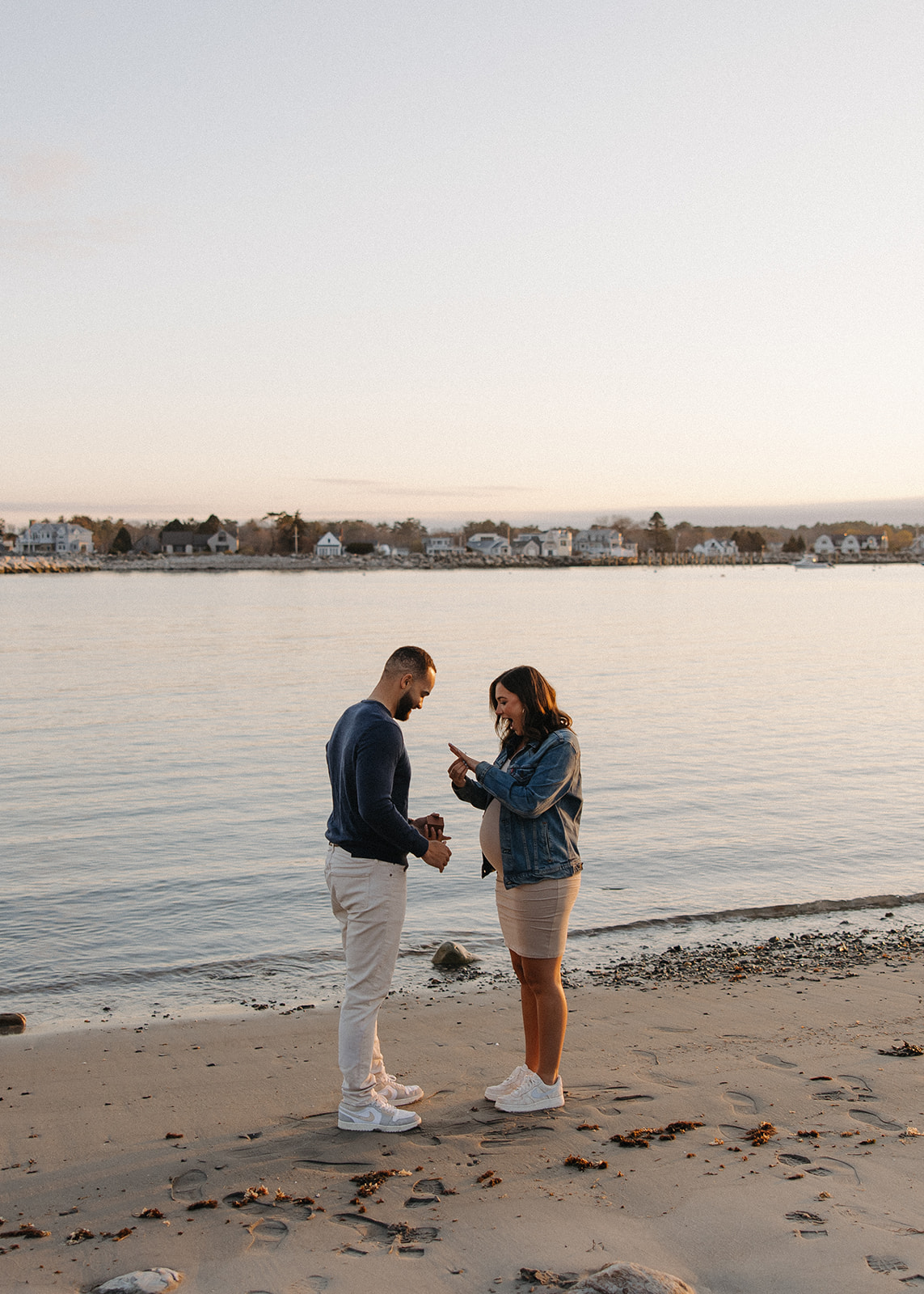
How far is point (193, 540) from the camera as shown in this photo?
195000 mm

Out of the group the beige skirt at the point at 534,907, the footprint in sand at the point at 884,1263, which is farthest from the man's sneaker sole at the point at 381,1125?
the footprint in sand at the point at 884,1263

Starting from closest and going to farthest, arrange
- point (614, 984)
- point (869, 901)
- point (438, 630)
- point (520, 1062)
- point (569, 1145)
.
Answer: point (569, 1145) → point (520, 1062) → point (614, 984) → point (869, 901) → point (438, 630)

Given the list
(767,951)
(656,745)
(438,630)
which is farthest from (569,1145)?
(438,630)

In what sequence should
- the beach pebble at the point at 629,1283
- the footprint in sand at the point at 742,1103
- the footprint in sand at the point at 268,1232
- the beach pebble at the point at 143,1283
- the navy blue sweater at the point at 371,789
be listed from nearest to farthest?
the beach pebble at the point at 629,1283
the beach pebble at the point at 143,1283
the footprint in sand at the point at 268,1232
the navy blue sweater at the point at 371,789
the footprint in sand at the point at 742,1103

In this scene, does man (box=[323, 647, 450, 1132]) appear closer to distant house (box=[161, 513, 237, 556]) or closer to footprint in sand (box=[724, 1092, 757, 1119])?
footprint in sand (box=[724, 1092, 757, 1119])

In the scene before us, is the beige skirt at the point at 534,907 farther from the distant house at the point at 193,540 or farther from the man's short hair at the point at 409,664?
the distant house at the point at 193,540

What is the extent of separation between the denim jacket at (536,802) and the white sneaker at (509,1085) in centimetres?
105

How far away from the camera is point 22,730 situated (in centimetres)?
2311

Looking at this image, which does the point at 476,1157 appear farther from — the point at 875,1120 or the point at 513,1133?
the point at 875,1120

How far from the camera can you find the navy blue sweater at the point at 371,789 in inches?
185

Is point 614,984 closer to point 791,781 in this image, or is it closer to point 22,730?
point 791,781

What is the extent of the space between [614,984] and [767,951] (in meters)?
1.52

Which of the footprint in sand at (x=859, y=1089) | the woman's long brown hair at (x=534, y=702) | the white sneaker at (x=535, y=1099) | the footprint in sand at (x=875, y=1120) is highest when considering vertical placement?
the woman's long brown hair at (x=534, y=702)

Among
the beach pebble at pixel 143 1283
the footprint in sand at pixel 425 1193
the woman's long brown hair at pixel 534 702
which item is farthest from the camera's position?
the woman's long brown hair at pixel 534 702
